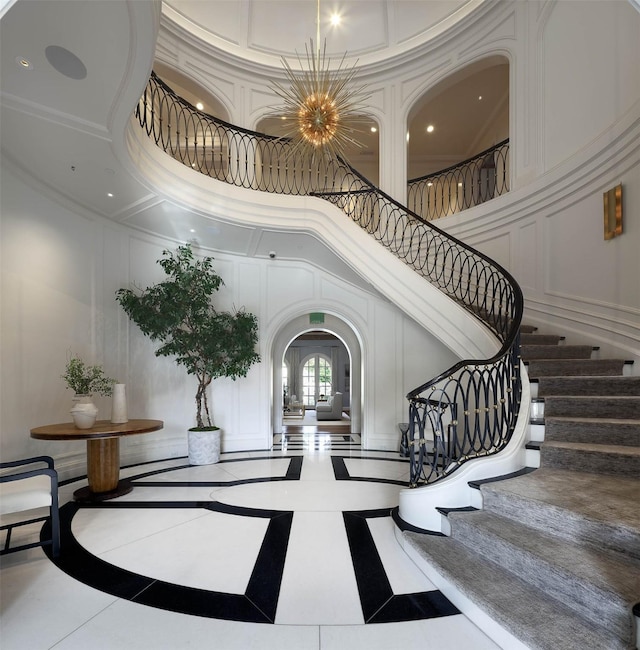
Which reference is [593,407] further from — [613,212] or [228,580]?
[228,580]

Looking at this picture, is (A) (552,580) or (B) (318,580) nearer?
(A) (552,580)

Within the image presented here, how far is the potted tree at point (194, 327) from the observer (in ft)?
18.3

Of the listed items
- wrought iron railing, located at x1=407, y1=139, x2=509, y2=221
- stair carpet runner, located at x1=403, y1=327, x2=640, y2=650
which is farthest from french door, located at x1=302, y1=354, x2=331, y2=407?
stair carpet runner, located at x1=403, y1=327, x2=640, y2=650

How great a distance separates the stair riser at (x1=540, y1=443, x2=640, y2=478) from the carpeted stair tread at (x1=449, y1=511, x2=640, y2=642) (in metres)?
0.74

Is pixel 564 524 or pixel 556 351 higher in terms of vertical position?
pixel 556 351

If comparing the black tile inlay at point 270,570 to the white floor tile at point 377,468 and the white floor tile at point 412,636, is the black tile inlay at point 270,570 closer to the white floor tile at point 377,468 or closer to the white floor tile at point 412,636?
the white floor tile at point 412,636

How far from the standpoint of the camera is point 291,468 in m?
5.76

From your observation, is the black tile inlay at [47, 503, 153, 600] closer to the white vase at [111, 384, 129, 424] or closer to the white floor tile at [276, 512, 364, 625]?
the white floor tile at [276, 512, 364, 625]

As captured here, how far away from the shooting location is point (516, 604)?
79.1 inches

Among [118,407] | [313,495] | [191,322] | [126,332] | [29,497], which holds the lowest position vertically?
[313,495]

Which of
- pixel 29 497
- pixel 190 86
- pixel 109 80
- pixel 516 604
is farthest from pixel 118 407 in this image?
pixel 190 86

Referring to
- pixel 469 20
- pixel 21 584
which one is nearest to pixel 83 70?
pixel 21 584

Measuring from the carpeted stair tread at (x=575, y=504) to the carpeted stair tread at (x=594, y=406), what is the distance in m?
0.68

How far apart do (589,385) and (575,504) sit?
1.82 m
